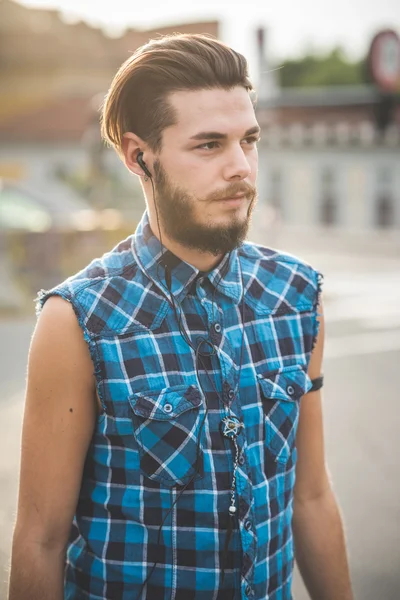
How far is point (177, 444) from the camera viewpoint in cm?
164

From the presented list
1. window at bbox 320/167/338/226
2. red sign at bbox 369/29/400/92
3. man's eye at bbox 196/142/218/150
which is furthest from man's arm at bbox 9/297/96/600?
red sign at bbox 369/29/400/92

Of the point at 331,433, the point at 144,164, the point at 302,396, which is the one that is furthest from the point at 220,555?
the point at 331,433

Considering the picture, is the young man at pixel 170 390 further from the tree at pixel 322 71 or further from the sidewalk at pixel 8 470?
the tree at pixel 322 71

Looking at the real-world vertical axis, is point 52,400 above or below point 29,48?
below

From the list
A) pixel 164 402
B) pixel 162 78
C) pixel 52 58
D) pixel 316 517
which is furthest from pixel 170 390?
pixel 52 58

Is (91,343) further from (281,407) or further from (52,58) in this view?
(52,58)

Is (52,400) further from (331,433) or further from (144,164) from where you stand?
(331,433)

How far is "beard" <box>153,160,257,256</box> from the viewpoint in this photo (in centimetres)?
171

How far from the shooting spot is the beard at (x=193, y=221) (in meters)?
1.71

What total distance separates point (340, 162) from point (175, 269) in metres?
33.1

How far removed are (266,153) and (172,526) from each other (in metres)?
33.7

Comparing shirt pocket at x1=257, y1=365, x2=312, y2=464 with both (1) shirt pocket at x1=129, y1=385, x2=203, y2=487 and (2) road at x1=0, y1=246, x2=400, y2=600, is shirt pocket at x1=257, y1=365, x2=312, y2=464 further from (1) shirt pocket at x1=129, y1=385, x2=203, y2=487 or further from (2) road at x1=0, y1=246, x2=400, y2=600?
(2) road at x1=0, y1=246, x2=400, y2=600

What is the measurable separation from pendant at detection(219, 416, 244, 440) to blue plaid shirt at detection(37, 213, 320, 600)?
16mm

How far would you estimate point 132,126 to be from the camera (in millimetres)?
1812
